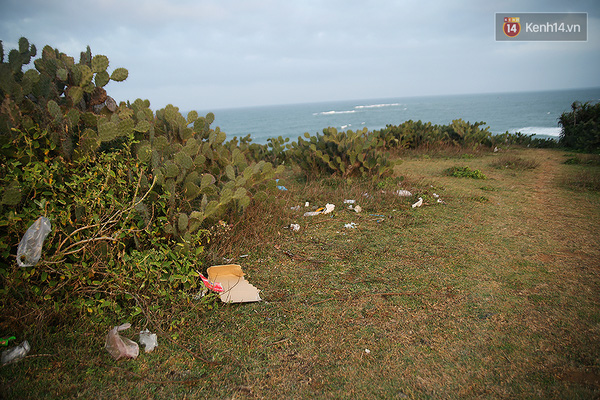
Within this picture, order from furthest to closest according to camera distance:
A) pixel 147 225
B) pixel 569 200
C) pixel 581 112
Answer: pixel 581 112, pixel 569 200, pixel 147 225

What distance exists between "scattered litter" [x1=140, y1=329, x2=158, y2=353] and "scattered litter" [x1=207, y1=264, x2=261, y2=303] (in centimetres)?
48

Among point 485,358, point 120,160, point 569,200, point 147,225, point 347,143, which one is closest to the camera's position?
point 485,358

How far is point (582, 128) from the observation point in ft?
28.4

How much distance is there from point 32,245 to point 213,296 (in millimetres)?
1000

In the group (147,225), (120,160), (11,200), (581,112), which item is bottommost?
(147,225)

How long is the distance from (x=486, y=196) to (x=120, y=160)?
4.70 m

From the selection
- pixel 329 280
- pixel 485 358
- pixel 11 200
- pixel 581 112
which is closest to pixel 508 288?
pixel 485 358

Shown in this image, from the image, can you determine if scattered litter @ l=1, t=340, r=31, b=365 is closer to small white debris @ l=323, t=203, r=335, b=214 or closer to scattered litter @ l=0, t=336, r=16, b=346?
scattered litter @ l=0, t=336, r=16, b=346

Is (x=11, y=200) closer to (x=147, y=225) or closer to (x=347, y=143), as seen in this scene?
(x=147, y=225)

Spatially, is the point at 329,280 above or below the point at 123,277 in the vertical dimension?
below

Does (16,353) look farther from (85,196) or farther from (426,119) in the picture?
(426,119)

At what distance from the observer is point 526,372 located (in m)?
1.62

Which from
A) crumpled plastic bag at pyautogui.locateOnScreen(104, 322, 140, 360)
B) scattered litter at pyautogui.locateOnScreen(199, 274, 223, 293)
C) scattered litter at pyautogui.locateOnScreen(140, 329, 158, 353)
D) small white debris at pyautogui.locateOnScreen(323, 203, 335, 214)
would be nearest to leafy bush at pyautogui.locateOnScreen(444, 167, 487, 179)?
small white debris at pyautogui.locateOnScreen(323, 203, 335, 214)

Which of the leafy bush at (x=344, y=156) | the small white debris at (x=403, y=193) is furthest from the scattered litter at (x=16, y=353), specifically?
the leafy bush at (x=344, y=156)
